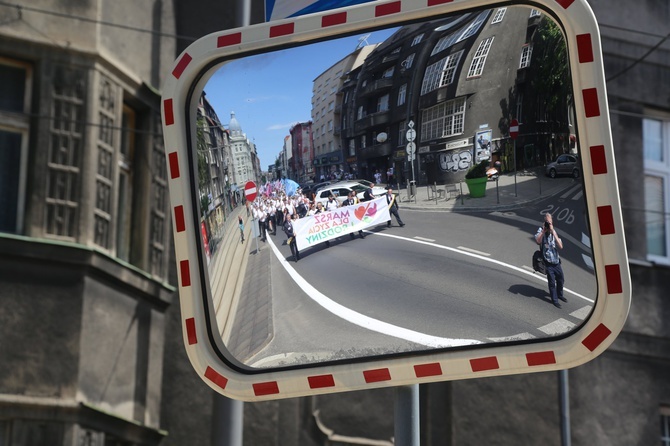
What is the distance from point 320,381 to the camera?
143 cm

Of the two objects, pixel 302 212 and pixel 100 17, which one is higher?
pixel 100 17

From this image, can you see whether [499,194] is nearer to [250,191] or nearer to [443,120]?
[443,120]

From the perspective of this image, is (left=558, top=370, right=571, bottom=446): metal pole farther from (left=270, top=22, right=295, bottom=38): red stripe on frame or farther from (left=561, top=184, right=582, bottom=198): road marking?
(left=270, top=22, right=295, bottom=38): red stripe on frame

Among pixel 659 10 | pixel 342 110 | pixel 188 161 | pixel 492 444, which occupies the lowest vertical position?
pixel 492 444

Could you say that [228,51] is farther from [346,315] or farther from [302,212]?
[346,315]

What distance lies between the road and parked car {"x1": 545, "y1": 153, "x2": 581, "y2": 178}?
0.13ft

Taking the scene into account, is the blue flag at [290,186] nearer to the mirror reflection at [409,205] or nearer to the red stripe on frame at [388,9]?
the mirror reflection at [409,205]

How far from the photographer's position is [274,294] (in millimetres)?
1541

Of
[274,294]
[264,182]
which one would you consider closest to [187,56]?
[264,182]

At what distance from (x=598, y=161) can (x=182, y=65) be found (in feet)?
2.94

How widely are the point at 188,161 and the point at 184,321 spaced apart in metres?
0.36

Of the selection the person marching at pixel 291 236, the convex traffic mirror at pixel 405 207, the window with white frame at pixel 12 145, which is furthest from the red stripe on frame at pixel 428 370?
the window with white frame at pixel 12 145

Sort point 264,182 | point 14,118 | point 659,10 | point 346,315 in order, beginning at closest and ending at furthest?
1. point 346,315
2. point 264,182
3. point 14,118
4. point 659,10

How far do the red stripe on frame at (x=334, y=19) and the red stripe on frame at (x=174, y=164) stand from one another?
449mm
